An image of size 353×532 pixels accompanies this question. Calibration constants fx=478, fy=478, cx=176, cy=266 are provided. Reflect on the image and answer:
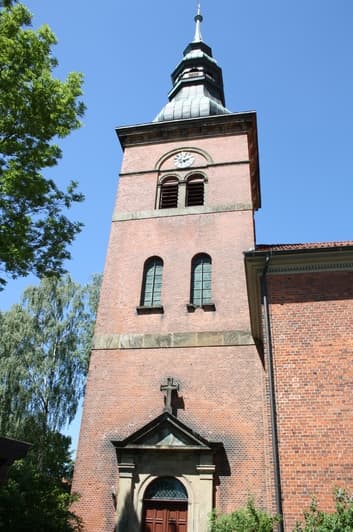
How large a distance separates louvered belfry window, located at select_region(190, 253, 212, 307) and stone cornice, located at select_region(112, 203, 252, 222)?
6.35ft

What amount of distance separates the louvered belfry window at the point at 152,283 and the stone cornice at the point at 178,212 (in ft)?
6.41

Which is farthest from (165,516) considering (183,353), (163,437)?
(183,353)

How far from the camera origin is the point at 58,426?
21.8 metres

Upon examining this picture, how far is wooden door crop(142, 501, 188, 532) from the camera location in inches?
465

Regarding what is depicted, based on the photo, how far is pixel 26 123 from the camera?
9.89 metres

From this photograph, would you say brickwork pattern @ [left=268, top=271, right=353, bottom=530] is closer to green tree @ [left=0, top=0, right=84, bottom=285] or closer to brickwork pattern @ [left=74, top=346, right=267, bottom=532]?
brickwork pattern @ [left=74, top=346, right=267, bottom=532]

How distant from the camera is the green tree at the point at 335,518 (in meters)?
7.35

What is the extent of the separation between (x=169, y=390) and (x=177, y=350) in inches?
53.0

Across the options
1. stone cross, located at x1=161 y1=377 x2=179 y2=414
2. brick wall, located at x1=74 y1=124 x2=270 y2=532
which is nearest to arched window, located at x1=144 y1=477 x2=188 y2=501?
brick wall, located at x1=74 y1=124 x2=270 y2=532

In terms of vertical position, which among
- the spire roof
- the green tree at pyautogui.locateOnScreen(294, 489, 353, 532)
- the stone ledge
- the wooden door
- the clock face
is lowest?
the green tree at pyautogui.locateOnScreen(294, 489, 353, 532)

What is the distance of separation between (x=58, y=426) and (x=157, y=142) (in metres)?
13.5

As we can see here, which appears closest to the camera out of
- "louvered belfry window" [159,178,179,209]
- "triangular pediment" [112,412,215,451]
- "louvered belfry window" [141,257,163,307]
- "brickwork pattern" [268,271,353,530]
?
"brickwork pattern" [268,271,353,530]

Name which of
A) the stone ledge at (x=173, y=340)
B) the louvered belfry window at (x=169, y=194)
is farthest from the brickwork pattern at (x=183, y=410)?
the louvered belfry window at (x=169, y=194)

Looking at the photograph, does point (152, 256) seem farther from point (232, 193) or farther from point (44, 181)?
point (44, 181)
